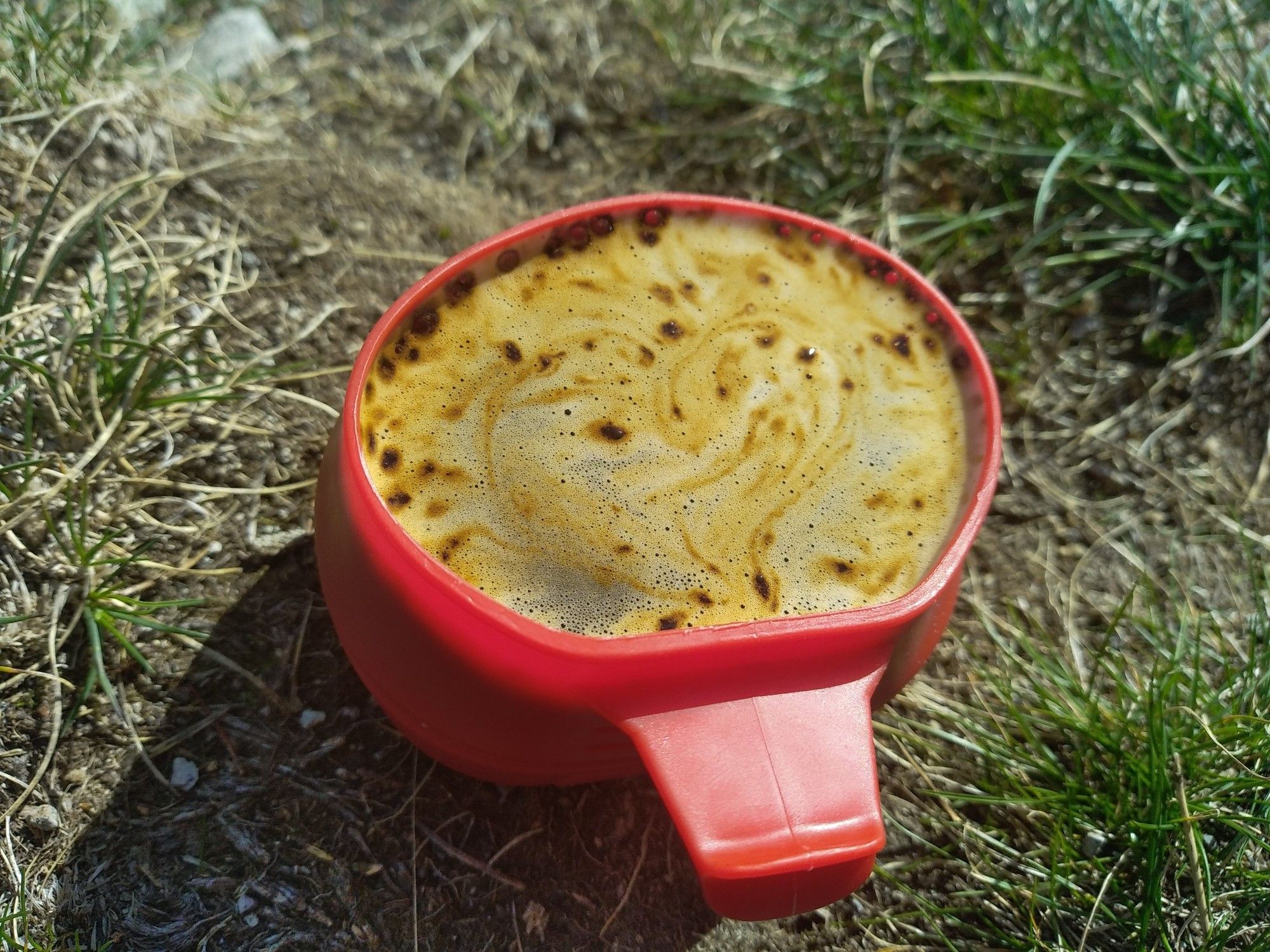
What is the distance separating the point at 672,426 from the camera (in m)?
1.23

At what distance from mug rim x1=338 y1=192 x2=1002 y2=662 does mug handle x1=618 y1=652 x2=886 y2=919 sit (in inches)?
2.9

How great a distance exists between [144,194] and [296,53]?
1.92 ft

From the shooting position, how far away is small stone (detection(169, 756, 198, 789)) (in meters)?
1.26

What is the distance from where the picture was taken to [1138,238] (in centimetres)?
180

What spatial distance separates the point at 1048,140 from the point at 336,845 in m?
1.50

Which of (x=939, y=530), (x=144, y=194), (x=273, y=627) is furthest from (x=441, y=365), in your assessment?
(x=144, y=194)

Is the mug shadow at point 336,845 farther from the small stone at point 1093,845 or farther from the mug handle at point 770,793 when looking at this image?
the small stone at point 1093,845

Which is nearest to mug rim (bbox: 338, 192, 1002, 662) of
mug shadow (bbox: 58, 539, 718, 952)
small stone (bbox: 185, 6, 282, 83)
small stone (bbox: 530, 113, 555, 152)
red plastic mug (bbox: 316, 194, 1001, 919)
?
red plastic mug (bbox: 316, 194, 1001, 919)

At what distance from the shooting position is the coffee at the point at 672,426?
1123mm

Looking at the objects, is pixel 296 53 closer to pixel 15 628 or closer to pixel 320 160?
pixel 320 160

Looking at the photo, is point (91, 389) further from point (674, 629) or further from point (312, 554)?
point (674, 629)

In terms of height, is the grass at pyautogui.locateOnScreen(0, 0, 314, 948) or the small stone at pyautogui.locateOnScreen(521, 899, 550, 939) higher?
the grass at pyautogui.locateOnScreen(0, 0, 314, 948)

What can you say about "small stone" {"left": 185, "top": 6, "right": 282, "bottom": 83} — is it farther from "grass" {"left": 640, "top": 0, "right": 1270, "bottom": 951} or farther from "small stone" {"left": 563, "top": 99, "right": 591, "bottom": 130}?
"grass" {"left": 640, "top": 0, "right": 1270, "bottom": 951}

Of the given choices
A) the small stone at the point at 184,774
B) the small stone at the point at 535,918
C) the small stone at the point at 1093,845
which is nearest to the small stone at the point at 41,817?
the small stone at the point at 184,774
